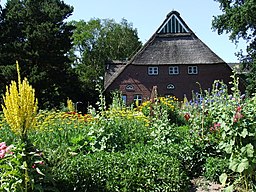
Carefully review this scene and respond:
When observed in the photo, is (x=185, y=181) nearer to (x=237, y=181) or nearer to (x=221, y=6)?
(x=237, y=181)

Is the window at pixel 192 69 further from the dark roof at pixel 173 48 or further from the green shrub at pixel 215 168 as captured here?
the green shrub at pixel 215 168

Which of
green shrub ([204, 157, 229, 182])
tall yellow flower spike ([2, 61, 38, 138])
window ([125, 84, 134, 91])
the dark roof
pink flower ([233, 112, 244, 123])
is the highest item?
the dark roof

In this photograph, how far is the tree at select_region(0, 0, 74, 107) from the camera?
27.9 meters

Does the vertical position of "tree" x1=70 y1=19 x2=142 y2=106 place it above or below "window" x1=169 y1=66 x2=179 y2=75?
above

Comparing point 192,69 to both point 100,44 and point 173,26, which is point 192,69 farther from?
Result: point 100,44

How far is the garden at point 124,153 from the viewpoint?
4.42 metres

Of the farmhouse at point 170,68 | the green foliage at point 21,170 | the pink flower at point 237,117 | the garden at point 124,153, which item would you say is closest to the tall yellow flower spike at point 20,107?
the garden at point 124,153

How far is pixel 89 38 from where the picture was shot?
171 feet

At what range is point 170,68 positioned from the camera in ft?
121

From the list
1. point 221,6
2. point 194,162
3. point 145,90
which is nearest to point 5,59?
point 145,90

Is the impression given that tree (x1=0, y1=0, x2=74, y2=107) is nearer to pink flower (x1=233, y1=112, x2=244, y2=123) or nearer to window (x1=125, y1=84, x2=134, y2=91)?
window (x1=125, y1=84, x2=134, y2=91)

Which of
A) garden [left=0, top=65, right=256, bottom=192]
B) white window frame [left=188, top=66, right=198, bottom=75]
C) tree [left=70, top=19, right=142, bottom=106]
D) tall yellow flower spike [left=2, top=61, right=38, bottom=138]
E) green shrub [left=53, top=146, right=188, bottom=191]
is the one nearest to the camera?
tall yellow flower spike [left=2, top=61, right=38, bottom=138]

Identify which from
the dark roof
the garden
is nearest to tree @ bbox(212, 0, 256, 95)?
the dark roof

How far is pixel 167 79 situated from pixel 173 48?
2.96m
